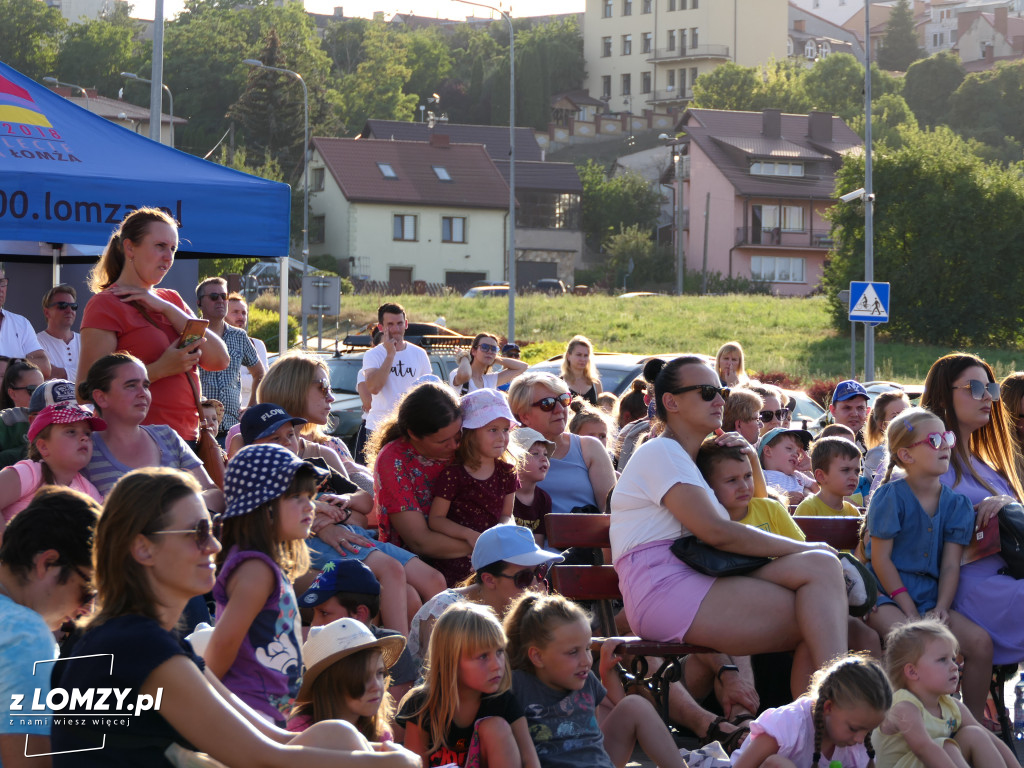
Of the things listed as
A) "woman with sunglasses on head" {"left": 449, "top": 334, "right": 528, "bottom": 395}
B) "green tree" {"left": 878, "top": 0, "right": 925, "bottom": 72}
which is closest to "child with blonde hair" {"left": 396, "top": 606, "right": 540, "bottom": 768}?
"woman with sunglasses on head" {"left": 449, "top": 334, "right": 528, "bottom": 395}

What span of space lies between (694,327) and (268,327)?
46.6 ft

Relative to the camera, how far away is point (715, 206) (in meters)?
74.4

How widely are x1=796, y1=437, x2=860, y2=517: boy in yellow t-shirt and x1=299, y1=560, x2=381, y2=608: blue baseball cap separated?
10.2 feet

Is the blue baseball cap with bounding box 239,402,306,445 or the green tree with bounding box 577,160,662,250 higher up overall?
the green tree with bounding box 577,160,662,250

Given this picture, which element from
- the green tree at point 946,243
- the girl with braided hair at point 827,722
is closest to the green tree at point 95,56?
the green tree at point 946,243

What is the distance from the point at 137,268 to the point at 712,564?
115 inches

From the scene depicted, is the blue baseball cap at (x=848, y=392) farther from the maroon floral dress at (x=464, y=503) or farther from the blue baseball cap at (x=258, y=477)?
the blue baseball cap at (x=258, y=477)

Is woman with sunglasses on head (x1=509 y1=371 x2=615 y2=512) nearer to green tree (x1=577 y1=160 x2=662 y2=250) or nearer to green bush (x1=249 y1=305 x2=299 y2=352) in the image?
green bush (x1=249 y1=305 x2=299 y2=352)

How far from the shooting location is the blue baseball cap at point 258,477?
4.04 meters

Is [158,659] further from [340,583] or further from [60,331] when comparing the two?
[60,331]

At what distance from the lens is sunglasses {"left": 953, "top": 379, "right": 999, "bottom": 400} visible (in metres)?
6.61

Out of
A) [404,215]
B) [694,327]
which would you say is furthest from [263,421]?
[404,215]

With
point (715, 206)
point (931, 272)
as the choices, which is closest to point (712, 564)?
point (931, 272)

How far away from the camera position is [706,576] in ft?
17.7
